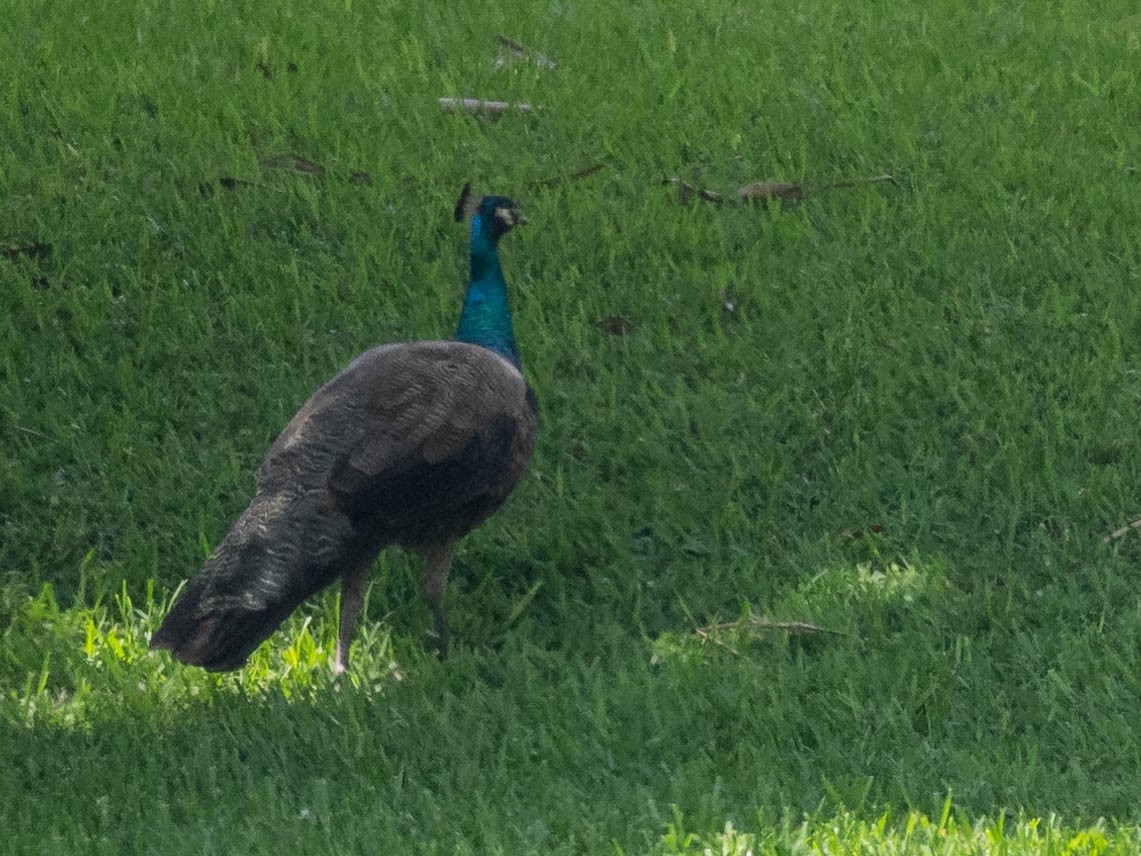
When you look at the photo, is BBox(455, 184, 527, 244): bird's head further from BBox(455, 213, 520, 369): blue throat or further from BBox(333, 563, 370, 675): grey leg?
BBox(333, 563, 370, 675): grey leg

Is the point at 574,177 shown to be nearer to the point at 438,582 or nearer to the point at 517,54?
the point at 517,54

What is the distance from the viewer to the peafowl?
5582 millimetres

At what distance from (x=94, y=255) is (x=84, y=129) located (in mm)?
1243

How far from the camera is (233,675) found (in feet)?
20.3

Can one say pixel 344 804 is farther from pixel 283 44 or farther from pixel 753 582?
pixel 283 44

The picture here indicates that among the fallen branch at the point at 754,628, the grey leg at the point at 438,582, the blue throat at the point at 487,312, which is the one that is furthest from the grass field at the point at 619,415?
the blue throat at the point at 487,312

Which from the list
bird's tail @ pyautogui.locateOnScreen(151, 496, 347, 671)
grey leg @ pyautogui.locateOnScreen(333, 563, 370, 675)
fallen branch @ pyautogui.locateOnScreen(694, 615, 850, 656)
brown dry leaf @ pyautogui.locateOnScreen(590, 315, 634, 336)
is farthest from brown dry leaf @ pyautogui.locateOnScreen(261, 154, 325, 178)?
fallen branch @ pyautogui.locateOnScreen(694, 615, 850, 656)

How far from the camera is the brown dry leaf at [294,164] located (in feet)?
29.8

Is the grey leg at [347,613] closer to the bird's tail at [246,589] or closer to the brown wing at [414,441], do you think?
the brown wing at [414,441]

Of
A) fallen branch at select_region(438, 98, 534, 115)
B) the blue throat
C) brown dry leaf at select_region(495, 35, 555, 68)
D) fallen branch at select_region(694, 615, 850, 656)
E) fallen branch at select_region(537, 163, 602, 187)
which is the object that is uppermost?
the blue throat

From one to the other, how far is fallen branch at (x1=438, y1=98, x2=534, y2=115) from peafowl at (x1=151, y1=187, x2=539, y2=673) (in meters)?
3.11

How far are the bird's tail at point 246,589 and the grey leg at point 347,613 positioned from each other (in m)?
0.35

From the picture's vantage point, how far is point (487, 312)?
6.88 metres

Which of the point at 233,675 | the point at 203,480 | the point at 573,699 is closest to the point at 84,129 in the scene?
the point at 203,480
